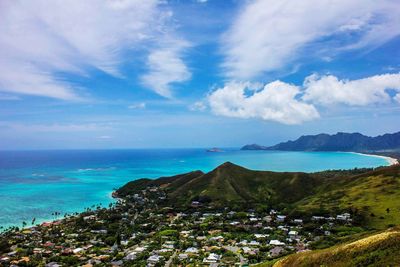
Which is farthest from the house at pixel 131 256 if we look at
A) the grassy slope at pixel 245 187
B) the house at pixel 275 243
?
the grassy slope at pixel 245 187

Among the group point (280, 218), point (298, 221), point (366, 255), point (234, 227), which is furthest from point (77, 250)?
point (298, 221)

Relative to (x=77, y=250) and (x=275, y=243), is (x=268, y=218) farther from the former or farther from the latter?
(x=77, y=250)

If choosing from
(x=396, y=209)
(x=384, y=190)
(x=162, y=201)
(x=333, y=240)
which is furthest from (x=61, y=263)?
(x=384, y=190)

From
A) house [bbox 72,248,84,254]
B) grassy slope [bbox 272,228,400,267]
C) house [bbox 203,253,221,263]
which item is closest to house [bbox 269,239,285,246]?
house [bbox 203,253,221,263]

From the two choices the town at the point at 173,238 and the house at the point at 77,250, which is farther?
the house at the point at 77,250

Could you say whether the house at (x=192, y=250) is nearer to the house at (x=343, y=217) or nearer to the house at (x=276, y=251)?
the house at (x=276, y=251)

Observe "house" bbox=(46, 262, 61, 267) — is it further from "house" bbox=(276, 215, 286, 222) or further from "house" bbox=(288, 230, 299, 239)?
"house" bbox=(276, 215, 286, 222)
